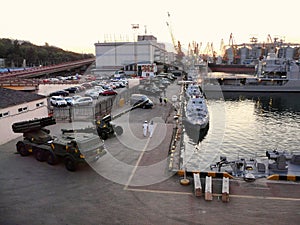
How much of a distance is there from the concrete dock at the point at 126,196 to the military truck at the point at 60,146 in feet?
1.22

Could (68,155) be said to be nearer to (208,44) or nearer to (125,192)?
(125,192)

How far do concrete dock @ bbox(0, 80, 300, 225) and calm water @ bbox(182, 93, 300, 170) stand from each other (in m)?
3.74

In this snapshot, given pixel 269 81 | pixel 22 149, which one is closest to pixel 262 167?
pixel 22 149

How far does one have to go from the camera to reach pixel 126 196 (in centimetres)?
832

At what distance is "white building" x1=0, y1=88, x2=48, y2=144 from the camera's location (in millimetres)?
13336

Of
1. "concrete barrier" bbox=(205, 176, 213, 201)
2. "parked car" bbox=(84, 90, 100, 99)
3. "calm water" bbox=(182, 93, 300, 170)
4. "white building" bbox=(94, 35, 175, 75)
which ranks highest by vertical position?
"white building" bbox=(94, 35, 175, 75)

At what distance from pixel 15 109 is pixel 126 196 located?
9.21 m

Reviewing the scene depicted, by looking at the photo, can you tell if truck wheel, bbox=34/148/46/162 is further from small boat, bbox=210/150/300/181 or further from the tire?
small boat, bbox=210/150/300/181

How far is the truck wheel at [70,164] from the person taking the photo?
32.2ft

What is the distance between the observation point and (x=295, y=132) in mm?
23312

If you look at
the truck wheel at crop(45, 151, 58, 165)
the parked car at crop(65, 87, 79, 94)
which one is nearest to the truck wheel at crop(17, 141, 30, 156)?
the truck wheel at crop(45, 151, 58, 165)

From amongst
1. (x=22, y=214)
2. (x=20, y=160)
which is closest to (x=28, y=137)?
(x=20, y=160)

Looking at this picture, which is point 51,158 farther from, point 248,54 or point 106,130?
point 248,54

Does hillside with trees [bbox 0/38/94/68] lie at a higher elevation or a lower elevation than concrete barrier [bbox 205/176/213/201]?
higher
